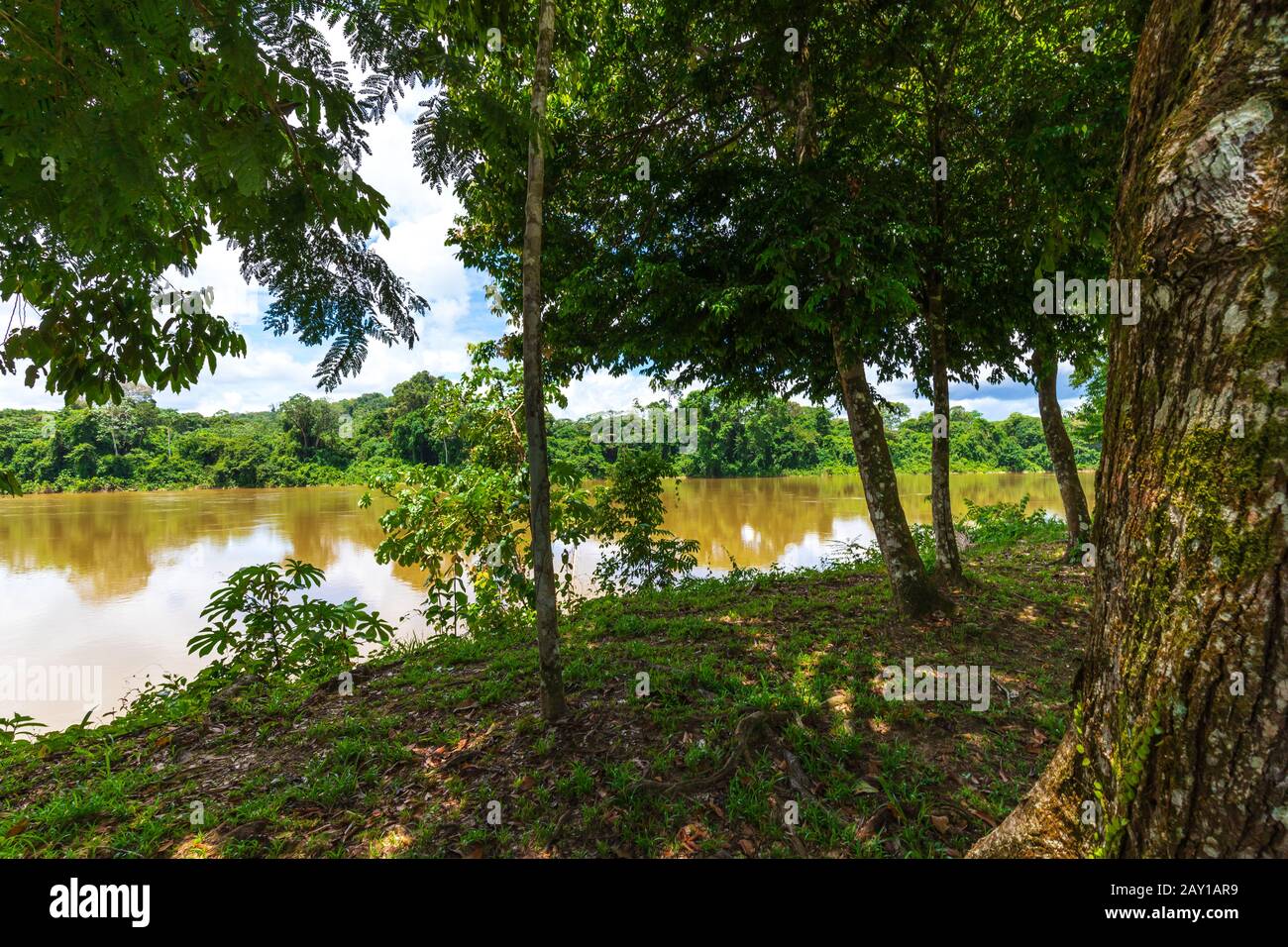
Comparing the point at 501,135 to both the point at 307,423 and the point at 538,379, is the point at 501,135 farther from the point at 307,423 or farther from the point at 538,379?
the point at 307,423

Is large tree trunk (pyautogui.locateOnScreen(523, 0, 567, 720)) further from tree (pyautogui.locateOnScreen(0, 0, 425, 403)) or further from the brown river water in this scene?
the brown river water

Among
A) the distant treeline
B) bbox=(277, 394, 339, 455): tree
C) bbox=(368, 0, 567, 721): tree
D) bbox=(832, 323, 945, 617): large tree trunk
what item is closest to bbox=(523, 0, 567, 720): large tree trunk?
bbox=(368, 0, 567, 721): tree

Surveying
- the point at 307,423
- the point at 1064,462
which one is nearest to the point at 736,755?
the point at 1064,462

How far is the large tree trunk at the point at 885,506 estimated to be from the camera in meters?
4.81

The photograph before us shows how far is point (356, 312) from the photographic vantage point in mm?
2914

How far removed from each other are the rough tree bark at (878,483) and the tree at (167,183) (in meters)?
3.67

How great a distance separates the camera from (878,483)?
4820 millimetres

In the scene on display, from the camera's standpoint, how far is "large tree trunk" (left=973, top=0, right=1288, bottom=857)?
46.3 inches

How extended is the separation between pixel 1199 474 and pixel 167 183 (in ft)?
14.3

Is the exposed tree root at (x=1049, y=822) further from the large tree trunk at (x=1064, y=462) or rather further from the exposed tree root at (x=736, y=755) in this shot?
the large tree trunk at (x=1064, y=462)

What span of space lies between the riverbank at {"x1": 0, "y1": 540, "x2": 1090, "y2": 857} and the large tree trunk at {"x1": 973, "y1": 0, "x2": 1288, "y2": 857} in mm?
1257
